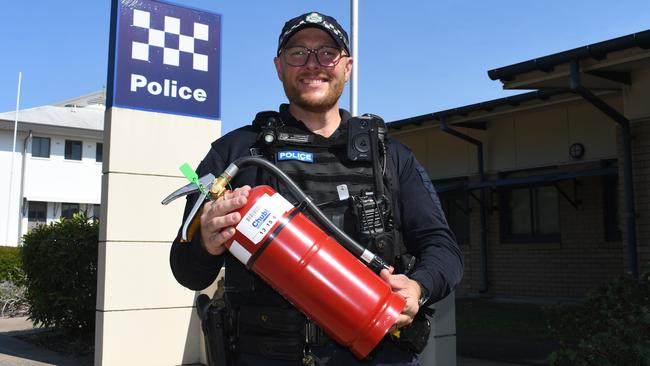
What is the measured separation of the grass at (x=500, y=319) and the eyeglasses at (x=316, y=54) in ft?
22.0

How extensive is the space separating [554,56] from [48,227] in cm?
739

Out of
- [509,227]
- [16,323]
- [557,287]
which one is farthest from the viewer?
[509,227]

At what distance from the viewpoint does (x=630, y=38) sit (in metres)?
7.66

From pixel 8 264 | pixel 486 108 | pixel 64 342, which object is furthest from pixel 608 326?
pixel 8 264

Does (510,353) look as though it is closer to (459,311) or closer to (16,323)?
(459,311)

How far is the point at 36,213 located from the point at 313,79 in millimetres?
30874

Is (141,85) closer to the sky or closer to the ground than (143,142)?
closer to the sky

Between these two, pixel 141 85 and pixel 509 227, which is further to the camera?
pixel 509 227

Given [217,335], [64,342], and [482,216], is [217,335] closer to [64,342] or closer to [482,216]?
[64,342]

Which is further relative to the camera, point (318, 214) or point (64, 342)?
point (64, 342)

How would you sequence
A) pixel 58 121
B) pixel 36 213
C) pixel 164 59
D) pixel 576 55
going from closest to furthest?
pixel 164 59
pixel 576 55
pixel 36 213
pixel 58 121

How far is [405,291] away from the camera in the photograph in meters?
1.83

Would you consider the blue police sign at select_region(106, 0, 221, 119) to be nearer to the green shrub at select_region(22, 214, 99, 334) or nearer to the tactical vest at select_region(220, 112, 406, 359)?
the green shrub at select_region(22, 214, 99, 334)

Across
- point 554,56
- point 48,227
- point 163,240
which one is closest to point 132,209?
point 163,240
